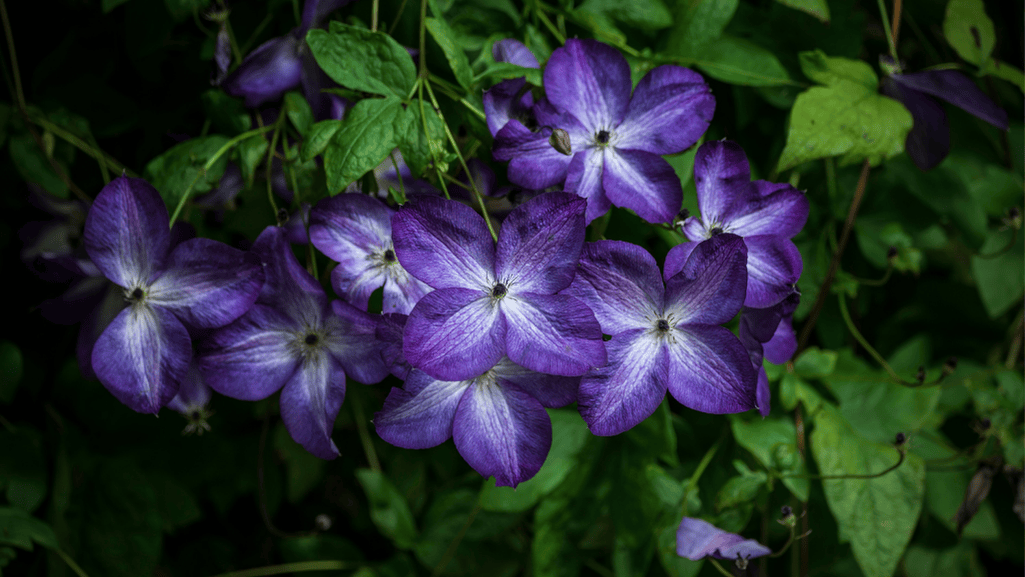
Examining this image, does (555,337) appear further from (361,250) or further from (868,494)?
(868,494)

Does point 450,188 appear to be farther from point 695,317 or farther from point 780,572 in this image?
point 780,572

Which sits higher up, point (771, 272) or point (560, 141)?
point (560, 141)

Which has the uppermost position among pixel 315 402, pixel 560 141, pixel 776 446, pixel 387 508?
pixel 560 141

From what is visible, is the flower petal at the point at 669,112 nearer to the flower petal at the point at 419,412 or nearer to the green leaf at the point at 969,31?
the flower petal at the point at 419,412

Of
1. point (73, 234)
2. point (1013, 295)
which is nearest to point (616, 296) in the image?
point (73, 234)

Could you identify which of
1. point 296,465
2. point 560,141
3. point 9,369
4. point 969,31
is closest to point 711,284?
point 560,141

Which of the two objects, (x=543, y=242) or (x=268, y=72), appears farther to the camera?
(x=268, y=72)
